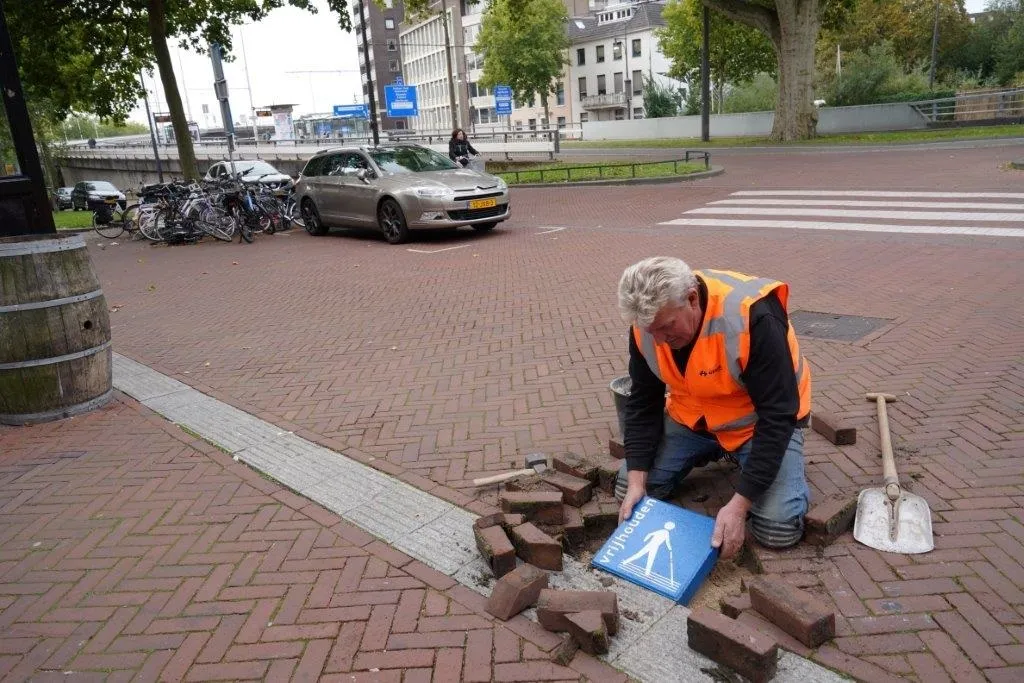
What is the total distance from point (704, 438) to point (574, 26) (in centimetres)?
8085

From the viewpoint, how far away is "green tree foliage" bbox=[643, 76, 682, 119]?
166ft

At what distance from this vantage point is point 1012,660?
236 cm

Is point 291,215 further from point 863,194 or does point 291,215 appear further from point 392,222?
point 863,194

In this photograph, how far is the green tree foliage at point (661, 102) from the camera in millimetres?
50656

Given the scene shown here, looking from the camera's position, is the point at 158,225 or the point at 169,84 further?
the point at 169,84

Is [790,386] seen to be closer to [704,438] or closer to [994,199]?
[704,438]

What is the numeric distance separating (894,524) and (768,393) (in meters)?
0.83

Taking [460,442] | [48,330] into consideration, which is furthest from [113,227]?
[460,442]

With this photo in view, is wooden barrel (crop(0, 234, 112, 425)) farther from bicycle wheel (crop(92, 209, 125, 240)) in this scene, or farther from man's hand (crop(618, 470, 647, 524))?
bicycle wheel (crop(92, 209, 125, 240))

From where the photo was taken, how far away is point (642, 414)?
132 inches

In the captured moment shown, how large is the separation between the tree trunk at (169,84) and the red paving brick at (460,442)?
40.7 ft

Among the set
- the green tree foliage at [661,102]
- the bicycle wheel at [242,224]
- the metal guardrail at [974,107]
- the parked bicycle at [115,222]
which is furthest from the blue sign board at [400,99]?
the bicycle wheel at [242,224]

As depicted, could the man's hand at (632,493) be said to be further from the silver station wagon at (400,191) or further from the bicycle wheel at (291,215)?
the bicycle wheel at (291,215)

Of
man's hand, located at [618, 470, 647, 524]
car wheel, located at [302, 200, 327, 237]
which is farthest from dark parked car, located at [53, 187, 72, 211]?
man's hand, located at [618, 470, 647, 524]
